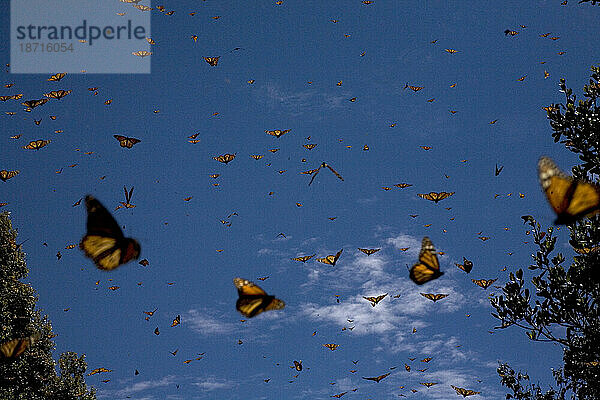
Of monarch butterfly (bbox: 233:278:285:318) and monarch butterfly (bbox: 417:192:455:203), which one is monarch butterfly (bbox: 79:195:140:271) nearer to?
monarch butterfly (bbox: 233:278:285:318)

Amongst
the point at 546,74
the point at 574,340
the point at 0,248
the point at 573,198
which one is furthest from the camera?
the point at 0,248

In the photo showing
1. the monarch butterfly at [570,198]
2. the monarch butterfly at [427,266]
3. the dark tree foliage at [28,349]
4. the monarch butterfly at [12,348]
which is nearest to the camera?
the monarch butterfly at [570,198]

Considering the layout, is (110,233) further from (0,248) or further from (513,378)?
(0,248)

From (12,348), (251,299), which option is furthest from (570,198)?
(12,348)

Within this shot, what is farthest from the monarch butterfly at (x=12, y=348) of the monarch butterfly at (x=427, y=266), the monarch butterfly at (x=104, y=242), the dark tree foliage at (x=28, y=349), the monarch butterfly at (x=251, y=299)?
the dark tree foliage at (x=28, y=349)

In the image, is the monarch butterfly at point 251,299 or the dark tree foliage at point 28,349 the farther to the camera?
the dark tree foliage at point 28,349

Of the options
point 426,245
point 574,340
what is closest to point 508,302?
point 574,340

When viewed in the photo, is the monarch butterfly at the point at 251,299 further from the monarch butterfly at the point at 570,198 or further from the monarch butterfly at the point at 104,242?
the monarch butterfly at the point at 570,198
